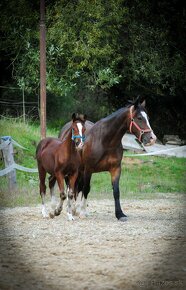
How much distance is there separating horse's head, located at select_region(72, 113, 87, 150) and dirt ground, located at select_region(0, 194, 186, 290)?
0.72 meters

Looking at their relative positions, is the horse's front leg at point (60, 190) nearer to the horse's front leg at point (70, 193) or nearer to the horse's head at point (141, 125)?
the horse's front leg at point (70, 193)

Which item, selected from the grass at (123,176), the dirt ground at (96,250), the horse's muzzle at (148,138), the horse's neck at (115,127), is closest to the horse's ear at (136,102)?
the horse's neck at (115,127)

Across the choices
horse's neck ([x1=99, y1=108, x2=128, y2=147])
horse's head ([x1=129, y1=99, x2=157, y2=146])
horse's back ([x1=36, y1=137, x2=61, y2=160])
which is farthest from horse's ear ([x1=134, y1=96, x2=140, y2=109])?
horse's back ([x1=36, y1=137, x2=61, y2=160])

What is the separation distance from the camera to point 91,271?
2670 millimetres

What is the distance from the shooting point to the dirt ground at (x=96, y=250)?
2172mm

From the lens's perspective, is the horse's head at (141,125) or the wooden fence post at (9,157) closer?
the horse's head at (141,125)

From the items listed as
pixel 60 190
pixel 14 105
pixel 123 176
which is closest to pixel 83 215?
pixel 60 190

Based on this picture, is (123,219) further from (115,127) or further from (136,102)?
(136,102)

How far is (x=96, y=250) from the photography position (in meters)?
3.68

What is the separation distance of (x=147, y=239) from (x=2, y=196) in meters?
2.88

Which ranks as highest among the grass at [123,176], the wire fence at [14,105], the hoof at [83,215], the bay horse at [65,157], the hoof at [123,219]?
the bay horse at [65,157]

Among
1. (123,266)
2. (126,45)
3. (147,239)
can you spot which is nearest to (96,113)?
(126,45)

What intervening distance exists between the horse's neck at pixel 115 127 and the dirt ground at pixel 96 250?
31.0 inches

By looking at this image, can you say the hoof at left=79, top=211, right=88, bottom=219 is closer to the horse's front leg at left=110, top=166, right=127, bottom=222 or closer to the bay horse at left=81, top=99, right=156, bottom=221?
Answer: the bay horse at left=81, top=99, right=156, bottom=221
